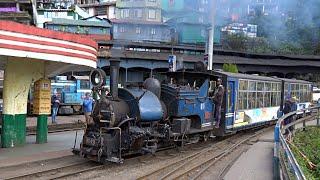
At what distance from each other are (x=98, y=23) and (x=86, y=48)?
46.5m

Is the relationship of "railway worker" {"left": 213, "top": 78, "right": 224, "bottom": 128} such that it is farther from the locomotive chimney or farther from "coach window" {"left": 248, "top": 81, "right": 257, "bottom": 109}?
the locomotive chimney

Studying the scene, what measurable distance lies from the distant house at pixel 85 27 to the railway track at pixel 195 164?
144 ft

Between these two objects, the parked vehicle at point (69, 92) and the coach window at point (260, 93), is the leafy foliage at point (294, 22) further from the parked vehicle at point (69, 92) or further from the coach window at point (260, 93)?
the parked vehicle at point (69, 92)

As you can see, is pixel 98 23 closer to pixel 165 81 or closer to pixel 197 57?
pixel 197 57

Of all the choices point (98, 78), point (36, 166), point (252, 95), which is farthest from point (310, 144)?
point (36, 166)

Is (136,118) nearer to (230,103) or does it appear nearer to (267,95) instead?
(230,103)

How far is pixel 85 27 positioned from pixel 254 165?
167ft

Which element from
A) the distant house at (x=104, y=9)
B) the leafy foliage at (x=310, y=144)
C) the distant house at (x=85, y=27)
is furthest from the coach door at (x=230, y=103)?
the distant house at (x=104, y=9)

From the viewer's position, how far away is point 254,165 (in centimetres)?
1107

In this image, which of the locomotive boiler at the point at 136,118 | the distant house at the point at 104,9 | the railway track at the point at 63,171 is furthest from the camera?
the distant house at the point at 104,9

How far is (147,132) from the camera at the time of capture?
11023 millimetres

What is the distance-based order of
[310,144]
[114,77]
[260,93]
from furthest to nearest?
1. [260,93]
2. [310,144]
3. [114,77]

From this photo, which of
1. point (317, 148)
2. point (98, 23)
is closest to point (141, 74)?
point (98, 23)

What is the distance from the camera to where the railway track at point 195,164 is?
32.9 ft
